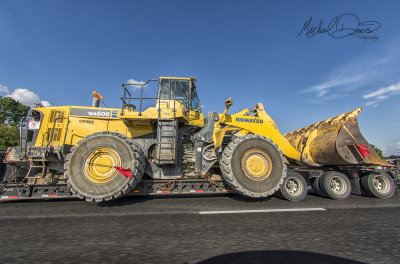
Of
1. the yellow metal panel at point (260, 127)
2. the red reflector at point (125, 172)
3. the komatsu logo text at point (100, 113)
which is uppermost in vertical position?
the komatsu logo text at point (100, 113)

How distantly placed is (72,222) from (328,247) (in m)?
3.96

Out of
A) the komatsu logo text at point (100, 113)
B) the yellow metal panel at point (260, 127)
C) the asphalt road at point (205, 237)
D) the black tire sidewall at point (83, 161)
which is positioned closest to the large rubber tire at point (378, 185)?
the yellow metal panel at point (260, 127)

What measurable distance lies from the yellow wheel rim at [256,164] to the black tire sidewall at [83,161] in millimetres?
2875

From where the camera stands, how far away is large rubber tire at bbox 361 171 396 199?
20.2 feet

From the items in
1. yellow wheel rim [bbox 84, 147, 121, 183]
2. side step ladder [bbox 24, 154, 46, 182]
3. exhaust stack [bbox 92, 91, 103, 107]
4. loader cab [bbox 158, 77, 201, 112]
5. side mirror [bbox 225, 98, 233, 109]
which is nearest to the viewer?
yellow wheel rim [bbox 84, 147, 121, 183]

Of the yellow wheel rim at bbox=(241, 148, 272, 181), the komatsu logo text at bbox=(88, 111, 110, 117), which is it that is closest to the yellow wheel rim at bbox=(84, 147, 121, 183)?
the komatsu logo text at bbox=(88, 111, 110, 117)

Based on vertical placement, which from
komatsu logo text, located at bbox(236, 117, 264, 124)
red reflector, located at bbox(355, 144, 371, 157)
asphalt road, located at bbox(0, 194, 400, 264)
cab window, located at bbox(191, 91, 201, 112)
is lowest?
asphalt road, located at bbox(0, 194, 400, 264)

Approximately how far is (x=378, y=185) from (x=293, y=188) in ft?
10.6

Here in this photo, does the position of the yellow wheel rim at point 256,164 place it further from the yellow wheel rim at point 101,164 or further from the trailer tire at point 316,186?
the yellow wheel rim at point 101,164

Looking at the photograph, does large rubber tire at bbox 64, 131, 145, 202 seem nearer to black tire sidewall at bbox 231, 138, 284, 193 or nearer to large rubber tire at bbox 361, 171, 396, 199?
black tire sidewall at bbox 231, 138, 284, 193

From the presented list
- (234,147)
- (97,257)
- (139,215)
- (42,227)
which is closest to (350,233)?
(234,147)

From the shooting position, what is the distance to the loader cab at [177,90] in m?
6.11

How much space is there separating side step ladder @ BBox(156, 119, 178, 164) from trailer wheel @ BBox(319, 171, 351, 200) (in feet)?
15.3

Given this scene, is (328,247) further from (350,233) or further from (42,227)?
(42,227)
